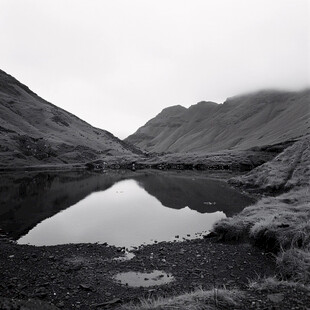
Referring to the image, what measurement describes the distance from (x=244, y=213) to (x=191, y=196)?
91.4ft

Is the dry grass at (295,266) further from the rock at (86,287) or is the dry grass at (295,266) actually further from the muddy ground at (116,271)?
the rock at (86,287)

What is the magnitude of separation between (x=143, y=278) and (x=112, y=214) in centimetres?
2580

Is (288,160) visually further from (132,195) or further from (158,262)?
(158,262)

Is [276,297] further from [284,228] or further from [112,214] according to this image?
[112,214]

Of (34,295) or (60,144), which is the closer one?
(34,295)

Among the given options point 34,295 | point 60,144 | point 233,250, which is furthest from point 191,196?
point 60,144

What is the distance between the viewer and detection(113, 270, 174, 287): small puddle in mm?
18750

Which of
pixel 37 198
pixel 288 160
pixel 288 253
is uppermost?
pixel 288 160

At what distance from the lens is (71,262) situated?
22438mm

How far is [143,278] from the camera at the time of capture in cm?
1962

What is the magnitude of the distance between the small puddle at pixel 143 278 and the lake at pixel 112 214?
7.96m

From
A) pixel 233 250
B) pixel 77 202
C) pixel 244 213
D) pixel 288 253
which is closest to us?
pixel 288 253

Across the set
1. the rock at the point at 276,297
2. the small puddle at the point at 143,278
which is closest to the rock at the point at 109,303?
the small puddle at the point at 143,278

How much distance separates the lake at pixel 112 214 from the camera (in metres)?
32.1
